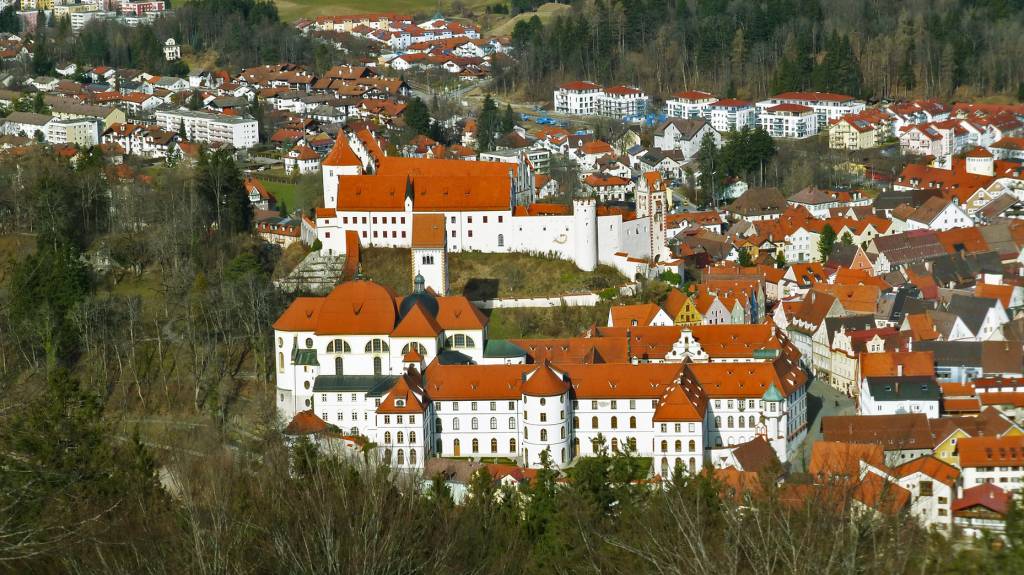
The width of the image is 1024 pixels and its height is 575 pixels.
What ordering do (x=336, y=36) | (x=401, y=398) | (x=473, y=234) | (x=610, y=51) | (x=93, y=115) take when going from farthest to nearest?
(x=336, y=36), (x=610, y=51), (x=93, y=115), (x=473, y=234), (x=401, y=398)

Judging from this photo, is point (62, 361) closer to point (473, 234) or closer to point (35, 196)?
point (35, 196)

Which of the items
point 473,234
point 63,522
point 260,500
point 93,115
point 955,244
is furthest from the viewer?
point 93,115

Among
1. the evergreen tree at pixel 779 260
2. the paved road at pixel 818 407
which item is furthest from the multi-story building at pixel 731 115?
the paved road at pixel 818 407

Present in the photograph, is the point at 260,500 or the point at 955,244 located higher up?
the point at 260,500

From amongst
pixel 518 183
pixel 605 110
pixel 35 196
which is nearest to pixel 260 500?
pixel 518 183

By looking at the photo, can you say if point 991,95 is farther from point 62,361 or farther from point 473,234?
point 62,361

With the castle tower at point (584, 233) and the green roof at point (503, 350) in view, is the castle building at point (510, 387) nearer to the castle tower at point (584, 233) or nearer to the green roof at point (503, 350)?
the green roof at point (503, 350)

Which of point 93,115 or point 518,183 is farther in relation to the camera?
point 93,115
